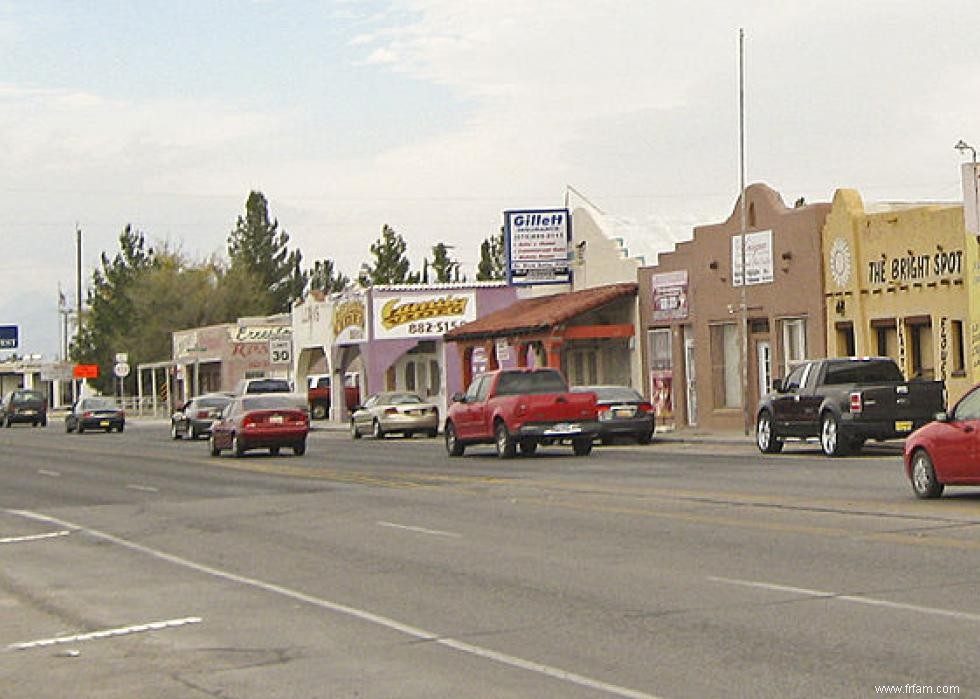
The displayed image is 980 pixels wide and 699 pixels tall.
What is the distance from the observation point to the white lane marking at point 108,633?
12508 millimetres

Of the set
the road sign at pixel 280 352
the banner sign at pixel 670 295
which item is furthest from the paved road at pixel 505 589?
the road sign at pixel 280 352

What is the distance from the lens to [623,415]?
4106 cm

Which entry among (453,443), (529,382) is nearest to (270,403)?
(453,443)

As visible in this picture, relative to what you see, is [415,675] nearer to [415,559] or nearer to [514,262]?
[415,559]

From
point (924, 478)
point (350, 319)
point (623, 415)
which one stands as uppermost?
point (350, 319)

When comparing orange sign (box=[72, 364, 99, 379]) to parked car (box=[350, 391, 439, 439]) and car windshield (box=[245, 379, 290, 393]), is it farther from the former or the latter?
parked car (box=[350, 391, 439, 439])

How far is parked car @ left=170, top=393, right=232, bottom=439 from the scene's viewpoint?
2248 inches

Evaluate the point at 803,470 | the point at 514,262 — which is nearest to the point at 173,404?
the point at 514,262

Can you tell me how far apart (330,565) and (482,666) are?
648 centimetres

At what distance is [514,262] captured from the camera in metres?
57.0

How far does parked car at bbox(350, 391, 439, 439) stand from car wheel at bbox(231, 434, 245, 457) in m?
11.0

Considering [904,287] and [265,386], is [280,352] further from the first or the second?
[904,287]

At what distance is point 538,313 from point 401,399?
5662mm

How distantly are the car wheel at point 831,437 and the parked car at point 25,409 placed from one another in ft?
200
